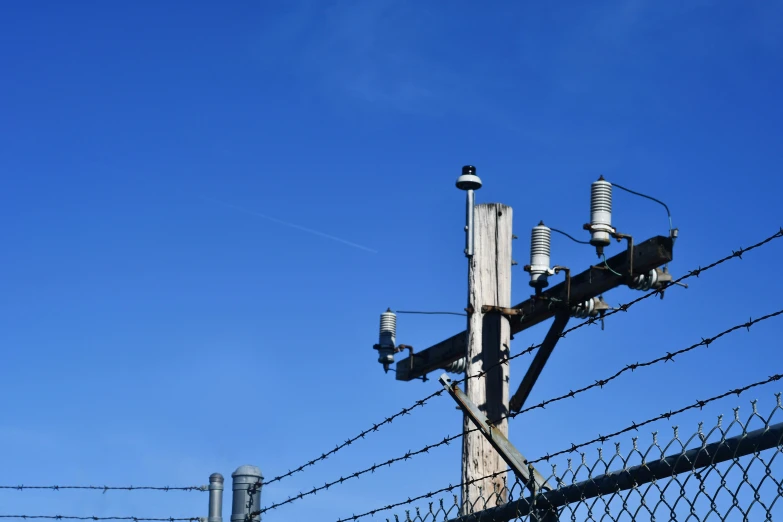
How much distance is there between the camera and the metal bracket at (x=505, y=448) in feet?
16.6

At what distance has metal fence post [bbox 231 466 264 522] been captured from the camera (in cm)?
884

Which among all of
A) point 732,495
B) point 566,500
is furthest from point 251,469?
point 732,495

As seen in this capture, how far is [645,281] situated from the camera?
8117 mm

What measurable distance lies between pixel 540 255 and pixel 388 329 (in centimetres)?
199

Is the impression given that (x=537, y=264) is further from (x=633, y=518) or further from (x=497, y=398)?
(x=633, y=518)

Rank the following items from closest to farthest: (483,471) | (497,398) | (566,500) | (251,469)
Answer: (566,500) → (483,471) → (497,398) → (251,469)

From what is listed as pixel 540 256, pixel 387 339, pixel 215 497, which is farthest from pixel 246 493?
pixel 540 256

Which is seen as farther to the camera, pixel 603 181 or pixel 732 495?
pixel 603 181

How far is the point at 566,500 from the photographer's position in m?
4.84

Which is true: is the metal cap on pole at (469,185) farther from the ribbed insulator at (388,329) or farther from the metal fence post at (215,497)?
the metal fence post at (215,497)

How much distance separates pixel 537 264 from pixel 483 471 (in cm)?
177

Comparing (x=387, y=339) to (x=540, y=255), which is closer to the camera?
(x=540, y=255)

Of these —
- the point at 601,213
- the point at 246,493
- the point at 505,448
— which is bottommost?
the point at 505,448

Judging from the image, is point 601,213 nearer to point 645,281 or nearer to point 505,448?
point 645,281
